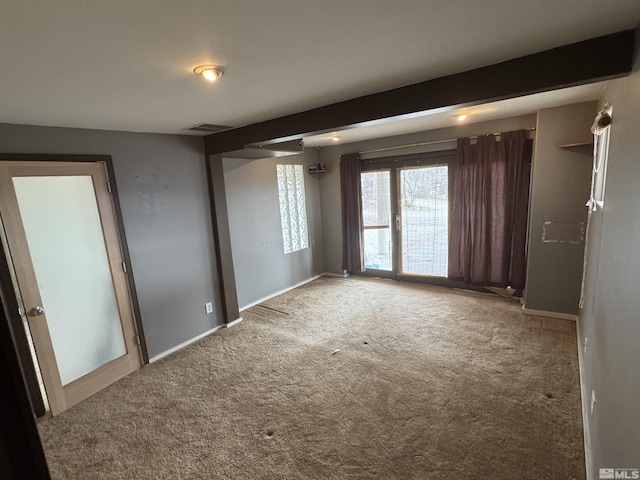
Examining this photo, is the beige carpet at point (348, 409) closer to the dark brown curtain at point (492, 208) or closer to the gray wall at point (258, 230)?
the dark brown curtain at point (492, 208)

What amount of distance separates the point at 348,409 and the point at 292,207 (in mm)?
3294

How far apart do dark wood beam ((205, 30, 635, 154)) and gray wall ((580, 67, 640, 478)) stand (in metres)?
0.18

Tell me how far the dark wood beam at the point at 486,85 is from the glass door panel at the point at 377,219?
249 cm

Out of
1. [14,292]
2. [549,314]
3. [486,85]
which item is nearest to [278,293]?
[14,292]

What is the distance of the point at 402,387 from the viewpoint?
2.43 meters

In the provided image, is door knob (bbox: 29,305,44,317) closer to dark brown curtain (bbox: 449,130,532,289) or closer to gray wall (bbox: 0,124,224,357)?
gray wall (bbox: 0,124,224,357)

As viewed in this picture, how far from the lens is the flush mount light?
1.54m

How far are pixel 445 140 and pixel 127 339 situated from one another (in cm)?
440

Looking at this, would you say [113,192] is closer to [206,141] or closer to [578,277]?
[206,141]

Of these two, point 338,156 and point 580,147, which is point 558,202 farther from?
point 338,156

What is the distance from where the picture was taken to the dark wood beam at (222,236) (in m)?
3.52

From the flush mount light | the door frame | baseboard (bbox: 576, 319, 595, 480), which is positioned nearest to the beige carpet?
baseboard (bbox: 576, 319, 595, 480)

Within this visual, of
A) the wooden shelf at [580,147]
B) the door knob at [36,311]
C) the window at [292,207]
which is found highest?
the wooden shelf at [580,147]

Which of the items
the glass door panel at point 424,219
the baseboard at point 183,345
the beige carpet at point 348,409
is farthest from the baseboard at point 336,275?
Answer: the baseboard at point 183,345
